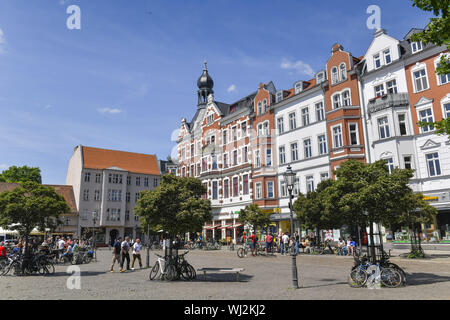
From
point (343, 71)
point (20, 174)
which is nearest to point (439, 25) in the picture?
point (343, 71)

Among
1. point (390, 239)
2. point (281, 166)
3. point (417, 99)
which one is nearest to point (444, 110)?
point (417, 99)

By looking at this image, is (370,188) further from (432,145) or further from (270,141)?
(270,141)

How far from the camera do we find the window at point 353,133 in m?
→ 31.8

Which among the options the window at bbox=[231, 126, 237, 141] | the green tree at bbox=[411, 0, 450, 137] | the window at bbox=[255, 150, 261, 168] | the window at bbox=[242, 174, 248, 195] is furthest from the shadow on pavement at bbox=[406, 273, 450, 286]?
the window at bbox=[231, 126, 237, 141]

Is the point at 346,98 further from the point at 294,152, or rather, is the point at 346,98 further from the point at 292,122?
the point at 294,152

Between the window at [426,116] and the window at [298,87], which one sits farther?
the window at [298,87]

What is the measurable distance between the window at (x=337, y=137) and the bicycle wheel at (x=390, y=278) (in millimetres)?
22229

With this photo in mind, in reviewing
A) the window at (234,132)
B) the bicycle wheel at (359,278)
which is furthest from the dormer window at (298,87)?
the bicycle wheel at (359,278)

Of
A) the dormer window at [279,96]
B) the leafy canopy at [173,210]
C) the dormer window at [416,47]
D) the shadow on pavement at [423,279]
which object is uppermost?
the dormer window at [279,96]

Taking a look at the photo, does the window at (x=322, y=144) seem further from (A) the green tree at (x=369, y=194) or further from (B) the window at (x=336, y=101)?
(A) the green tree at (x=369, y=194)

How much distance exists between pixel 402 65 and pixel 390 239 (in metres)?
14.9

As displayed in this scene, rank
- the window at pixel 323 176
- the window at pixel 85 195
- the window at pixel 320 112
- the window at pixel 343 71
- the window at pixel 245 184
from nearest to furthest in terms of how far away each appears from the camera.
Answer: the window at pixel 343 71 → the window at pixel 323 176 → the window at pixel 320 112 → the window at pixel 245 184 → the window at pixel 85 195

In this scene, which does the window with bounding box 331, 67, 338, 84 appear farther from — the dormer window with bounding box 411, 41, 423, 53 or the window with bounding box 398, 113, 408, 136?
the window with bounding box 398, 113, 408, 136

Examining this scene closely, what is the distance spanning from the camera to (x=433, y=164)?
2691cm
